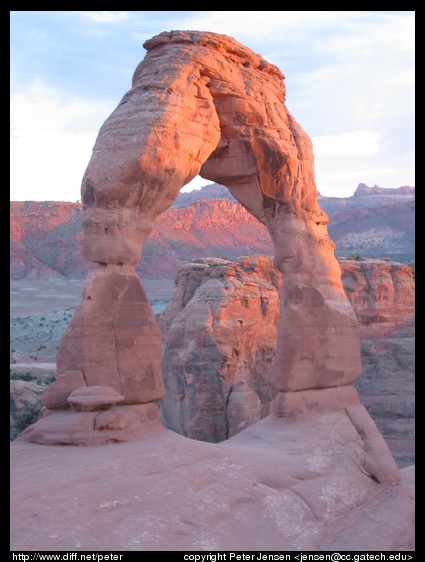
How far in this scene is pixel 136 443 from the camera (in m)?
8.89

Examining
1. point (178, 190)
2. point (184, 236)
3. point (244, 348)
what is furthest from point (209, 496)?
point (184, 236)

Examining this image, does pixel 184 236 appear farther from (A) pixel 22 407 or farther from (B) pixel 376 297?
(A) pixel 22 407

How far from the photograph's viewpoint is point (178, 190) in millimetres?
10375

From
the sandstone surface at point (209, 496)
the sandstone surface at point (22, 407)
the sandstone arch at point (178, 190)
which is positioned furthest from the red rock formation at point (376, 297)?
the sandstone surface at point (209, 496)

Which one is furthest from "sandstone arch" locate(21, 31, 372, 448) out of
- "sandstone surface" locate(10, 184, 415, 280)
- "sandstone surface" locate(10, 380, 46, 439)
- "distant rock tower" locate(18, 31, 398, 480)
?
"sandstone surface" locate(10, 184, 415, 280)

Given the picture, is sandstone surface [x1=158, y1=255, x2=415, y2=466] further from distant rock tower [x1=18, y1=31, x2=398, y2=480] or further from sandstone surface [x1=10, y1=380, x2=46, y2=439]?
sandstone surface [x1=10, y1=380, x2=46, y2=439]

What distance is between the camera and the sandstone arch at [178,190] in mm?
9422

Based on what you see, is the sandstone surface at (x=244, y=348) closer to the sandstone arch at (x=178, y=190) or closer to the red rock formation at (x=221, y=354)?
the red rock formation at (x=221, y=354)

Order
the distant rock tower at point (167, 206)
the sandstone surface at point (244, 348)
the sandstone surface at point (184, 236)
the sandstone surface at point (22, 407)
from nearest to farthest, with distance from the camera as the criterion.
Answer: the distant rock tower at point (167, 206) < the sandstone surface at point (22, 407) < the sandstone surface at point (244, 348) < the sandstone surface at point (184, 236)

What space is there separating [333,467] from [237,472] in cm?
213

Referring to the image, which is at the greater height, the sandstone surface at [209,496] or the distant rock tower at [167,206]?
the distant rock tower at [167,206]

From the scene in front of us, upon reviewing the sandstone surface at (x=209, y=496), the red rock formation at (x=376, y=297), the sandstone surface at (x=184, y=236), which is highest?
the sandstone surface at (x=184, y=236)

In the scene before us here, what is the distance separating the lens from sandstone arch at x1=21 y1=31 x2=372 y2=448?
9.42 metres
